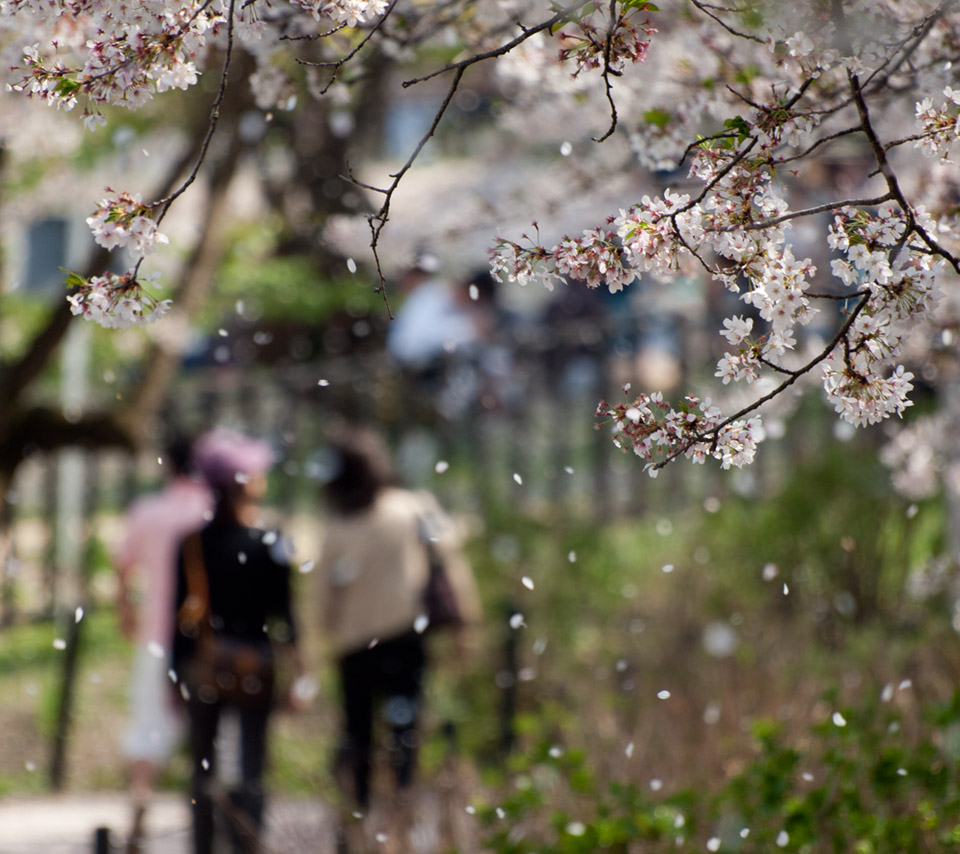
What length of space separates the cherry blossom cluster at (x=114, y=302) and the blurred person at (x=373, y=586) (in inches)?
101

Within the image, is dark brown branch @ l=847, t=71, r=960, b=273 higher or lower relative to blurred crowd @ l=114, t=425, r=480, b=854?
lower

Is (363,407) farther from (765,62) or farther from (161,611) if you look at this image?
(765,62)

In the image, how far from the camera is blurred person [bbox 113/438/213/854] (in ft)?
13.6

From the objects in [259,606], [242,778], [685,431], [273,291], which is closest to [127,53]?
[685,431]

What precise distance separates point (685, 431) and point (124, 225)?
0.92 m

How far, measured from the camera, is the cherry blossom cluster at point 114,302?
5.75ft

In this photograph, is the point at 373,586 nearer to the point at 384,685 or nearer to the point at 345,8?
the point at 384,685

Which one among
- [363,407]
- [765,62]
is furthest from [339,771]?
[363,407]

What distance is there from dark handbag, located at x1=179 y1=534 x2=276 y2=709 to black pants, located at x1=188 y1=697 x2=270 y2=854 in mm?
55

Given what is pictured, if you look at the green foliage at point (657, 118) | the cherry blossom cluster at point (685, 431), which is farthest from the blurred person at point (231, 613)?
the cherry blossom cluster at point (685, 431)

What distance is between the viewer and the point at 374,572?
4301 mm

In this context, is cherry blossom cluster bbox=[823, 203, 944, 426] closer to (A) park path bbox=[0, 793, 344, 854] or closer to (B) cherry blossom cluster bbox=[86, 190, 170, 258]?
(B) cherry blossom cluster bbox=[86, 190, 170, 258]

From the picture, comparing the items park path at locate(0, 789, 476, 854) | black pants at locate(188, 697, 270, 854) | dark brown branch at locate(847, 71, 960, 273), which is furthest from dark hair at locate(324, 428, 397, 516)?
dark brown branch at locate(847, 71, 960, 273)

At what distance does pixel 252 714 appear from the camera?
4129 millimetres
